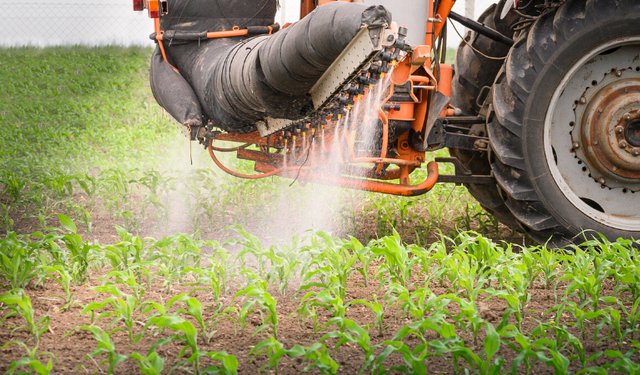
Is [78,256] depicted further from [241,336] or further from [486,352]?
[486,352]

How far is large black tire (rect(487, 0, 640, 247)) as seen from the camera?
335 centimetres

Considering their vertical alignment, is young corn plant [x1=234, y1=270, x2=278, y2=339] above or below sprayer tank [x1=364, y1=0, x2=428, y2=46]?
below

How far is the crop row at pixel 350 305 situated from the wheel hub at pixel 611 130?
49 cm

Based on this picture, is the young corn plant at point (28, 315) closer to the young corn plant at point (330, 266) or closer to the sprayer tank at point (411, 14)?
the young corn plant at point (330, 266)

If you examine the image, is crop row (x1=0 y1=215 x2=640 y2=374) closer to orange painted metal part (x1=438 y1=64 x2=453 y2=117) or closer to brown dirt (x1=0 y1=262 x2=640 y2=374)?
brown dirt (x1=0 y1=262 x2=640 y2=374)

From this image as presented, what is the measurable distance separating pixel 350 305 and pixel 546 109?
5.45 feet

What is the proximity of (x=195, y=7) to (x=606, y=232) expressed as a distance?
295cm

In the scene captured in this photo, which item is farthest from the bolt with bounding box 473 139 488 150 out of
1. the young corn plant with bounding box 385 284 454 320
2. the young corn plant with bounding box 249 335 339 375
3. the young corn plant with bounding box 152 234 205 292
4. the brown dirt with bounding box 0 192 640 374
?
the young corn plant with bounding box 249 335 339 375

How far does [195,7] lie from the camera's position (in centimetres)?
397

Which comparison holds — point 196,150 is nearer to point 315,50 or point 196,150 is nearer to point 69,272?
point 69,272

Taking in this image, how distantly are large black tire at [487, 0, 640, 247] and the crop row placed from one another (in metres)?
0.26

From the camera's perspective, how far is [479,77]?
441cm

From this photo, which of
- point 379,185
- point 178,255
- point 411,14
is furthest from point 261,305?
point 411,14

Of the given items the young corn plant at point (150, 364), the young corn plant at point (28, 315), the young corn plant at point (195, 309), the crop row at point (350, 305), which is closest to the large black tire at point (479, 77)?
the crop row at point (350, 305)
